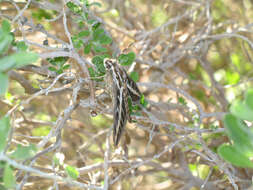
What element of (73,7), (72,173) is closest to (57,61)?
(73,7)

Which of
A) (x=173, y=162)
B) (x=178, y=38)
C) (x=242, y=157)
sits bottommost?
(x=173, y=162)

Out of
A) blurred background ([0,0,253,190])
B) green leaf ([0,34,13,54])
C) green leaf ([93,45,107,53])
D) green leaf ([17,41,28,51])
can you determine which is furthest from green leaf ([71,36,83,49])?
green leaf ([0,34,13,54])

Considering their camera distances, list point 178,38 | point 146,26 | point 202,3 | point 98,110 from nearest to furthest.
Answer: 1. point 98,110
2. point 202,3
3. point 178,38
4. point 146,26

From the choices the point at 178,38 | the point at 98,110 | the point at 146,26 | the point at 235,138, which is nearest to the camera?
the point at 235,138

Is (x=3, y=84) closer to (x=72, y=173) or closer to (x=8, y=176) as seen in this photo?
(x=8, y=176)

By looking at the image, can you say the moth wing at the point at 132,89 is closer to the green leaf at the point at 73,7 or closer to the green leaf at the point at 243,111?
the green leaf at the point at 73,7

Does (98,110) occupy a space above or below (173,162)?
above

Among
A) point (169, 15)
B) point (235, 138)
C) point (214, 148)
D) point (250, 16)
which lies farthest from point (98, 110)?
point (250, 16)

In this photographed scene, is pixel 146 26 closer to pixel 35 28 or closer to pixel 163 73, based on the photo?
pixel 163 73
